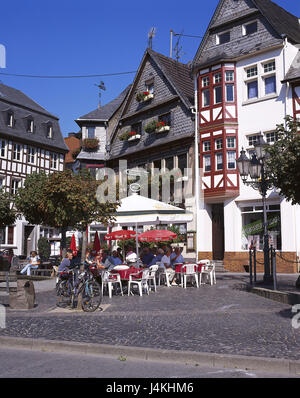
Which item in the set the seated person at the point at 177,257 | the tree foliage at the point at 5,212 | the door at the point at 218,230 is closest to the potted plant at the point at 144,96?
the door at the point at 218,230

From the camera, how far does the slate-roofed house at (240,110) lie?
22.5m

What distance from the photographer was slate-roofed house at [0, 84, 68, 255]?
38.4 m

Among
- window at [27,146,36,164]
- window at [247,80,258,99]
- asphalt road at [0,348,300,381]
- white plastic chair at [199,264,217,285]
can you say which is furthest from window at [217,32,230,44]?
asphalt road at [0,348,300,381]

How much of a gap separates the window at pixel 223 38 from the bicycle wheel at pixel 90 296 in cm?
1932

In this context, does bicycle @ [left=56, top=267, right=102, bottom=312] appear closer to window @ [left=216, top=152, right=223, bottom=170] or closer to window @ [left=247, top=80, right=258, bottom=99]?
window @ [left=216, top=152, right=223, bottom=170]

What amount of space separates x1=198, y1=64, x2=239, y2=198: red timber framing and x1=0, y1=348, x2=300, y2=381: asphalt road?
18294 mm

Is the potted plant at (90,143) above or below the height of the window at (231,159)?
above

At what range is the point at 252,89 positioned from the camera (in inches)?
953

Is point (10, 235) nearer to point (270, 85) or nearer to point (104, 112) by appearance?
point (104, 112)

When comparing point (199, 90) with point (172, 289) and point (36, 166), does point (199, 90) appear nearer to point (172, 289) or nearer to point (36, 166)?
point (172, 289)

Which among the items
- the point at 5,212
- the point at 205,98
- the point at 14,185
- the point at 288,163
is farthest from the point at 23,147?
the point at 288,163

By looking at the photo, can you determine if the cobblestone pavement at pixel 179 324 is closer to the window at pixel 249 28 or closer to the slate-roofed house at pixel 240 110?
the slate-roofed house at pixel 240 110

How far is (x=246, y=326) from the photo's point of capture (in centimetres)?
844

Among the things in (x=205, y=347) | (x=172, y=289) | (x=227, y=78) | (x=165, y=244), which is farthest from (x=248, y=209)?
(x=205, y=347)
